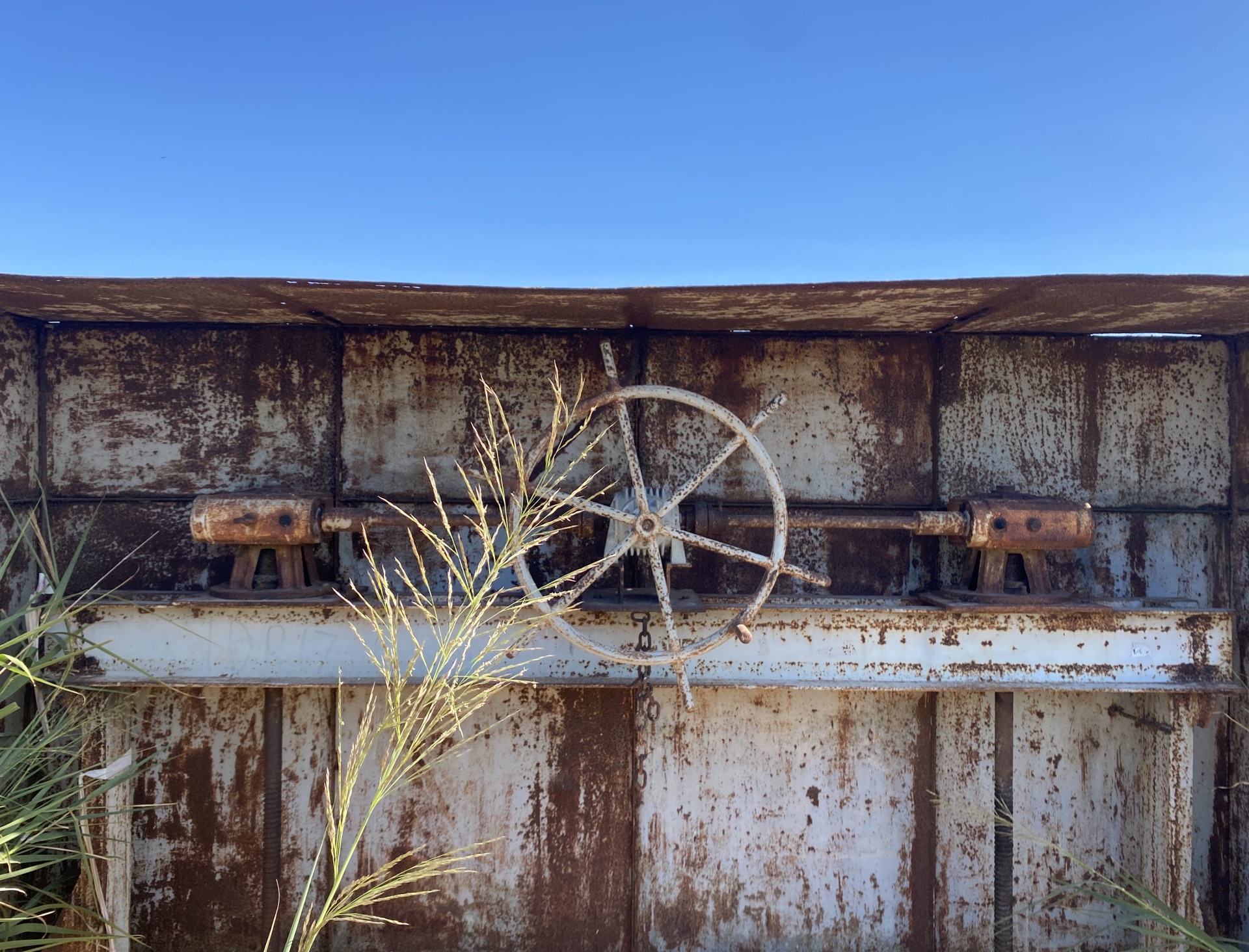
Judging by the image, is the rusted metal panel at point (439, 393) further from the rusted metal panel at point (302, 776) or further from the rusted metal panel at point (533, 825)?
the rusted metal panel at point (533, 825)

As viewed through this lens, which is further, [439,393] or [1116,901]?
[439,393]

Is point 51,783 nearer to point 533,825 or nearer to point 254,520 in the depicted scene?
point 254,520

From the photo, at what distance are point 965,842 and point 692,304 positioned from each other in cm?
203

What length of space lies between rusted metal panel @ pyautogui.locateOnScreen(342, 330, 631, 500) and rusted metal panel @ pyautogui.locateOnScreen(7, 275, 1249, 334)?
0.09 metres

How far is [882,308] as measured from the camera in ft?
6.85

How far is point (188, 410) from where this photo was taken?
2.38 meters

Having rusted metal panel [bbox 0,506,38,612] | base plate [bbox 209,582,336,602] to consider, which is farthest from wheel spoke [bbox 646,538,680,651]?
rusted metal panel [bbox 0,506,38,612]

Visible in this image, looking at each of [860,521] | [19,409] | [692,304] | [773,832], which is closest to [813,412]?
[860,521]

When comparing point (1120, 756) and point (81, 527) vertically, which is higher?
point (81, 527)

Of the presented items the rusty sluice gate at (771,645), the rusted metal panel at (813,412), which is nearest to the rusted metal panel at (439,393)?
the rusty sluice gate at (771,645)

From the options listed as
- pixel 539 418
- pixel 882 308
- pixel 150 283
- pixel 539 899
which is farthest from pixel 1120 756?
pixel 150 283

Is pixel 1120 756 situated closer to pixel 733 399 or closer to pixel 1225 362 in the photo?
pixel 1225 362

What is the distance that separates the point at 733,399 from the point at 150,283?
181 centimetres

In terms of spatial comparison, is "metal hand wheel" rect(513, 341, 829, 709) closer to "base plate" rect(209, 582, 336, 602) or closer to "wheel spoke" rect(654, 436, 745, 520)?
Result: "wheel spoke" rect(654, 436, 745, 520)
